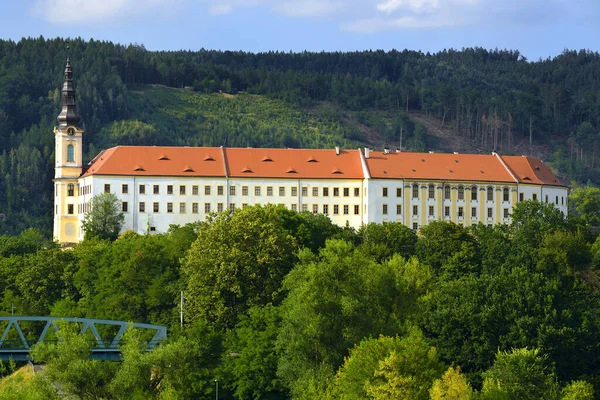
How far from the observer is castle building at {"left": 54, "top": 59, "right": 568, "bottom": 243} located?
128 meters

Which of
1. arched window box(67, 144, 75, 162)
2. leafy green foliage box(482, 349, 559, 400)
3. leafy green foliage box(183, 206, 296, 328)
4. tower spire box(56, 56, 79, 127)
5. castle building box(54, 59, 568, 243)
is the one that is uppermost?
tower spire box(56, 56, 79, 127)

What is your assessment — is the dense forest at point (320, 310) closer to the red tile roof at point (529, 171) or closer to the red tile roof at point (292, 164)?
the red tile roof at point (292, 164)

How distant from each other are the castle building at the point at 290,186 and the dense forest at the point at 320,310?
39.2 feet

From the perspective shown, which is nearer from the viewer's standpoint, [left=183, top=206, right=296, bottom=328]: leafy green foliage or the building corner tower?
[left=183, top=206, right=296, bottom=328]: leafy green foliage

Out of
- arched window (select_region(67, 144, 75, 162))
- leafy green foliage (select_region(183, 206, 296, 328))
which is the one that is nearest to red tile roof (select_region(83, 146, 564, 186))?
arched window (select_region(67, 144, 75, 162))

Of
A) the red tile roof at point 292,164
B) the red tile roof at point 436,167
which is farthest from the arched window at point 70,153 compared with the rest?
the red tile roof at point 436,167

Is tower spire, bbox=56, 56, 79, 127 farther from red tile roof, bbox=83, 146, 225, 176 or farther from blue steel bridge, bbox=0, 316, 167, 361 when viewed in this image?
blue steel bridge, bbox=0, 316, 167, 361

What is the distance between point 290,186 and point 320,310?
50647 millimetres

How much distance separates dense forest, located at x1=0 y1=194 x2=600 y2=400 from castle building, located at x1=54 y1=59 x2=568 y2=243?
39.2 ft

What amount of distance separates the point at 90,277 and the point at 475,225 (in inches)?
1337

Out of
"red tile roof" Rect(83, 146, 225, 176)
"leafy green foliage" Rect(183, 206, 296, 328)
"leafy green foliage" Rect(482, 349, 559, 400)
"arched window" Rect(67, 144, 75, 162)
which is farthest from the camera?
"arched window" Rect(67, 144, 75, 162)

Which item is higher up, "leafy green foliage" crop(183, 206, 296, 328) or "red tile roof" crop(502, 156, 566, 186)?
"red tile roof" crop(502, 156, 566, 186)

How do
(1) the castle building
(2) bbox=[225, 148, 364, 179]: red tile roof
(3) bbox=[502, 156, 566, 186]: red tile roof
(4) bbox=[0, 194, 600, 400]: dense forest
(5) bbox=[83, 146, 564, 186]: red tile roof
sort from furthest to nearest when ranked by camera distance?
1. (3) bbox=[502, 156, 566, 186]: red tile roof
2. (2) bbox=[225, 148, 364, 179]: red tile roof
3. (5) bbox=[83, 146, 564, 186]: red tile roof
4. (1) the castle building
5. (4) bbox=[0, 194, 600, 400]: dense forest

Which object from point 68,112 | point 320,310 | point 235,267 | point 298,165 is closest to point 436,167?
point 298,165
